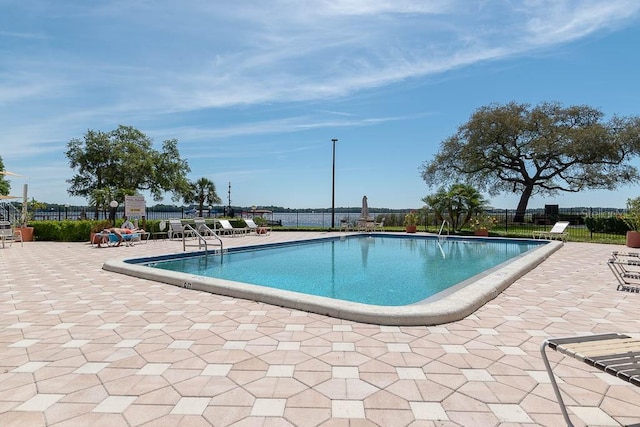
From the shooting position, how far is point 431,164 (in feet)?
88.7

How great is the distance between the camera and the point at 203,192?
102 feet

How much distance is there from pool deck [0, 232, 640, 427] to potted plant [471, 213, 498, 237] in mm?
11858

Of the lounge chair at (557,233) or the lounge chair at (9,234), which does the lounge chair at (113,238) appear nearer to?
the lounge chair at (9,234)

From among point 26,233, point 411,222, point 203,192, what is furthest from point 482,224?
point 203,192

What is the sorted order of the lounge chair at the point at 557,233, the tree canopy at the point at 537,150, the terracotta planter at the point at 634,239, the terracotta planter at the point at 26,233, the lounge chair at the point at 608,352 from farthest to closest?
the tree canopy at the point at 537,150 → the terracotta planter at the point at 26,233 → the lounge chair at the point at 557,233 → the terracotta planter at the point at 634,239 → the lounge chair at the point at 608,352

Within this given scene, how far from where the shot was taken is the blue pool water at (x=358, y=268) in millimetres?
6023

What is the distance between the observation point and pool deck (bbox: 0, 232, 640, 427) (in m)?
1.99

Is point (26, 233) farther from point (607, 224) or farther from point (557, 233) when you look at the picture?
point (607, 224)

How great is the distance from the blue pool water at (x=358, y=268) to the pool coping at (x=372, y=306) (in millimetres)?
1004

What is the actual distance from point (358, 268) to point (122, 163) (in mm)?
21590

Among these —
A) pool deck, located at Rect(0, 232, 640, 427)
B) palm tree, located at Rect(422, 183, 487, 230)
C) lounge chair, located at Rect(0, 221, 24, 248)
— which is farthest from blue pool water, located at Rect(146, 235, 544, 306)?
lounge chair, located at Rect(0, 221, 24, 248)

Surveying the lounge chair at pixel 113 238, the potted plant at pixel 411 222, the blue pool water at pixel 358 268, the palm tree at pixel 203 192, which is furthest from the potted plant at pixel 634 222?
the palm tree at pixel 203 192

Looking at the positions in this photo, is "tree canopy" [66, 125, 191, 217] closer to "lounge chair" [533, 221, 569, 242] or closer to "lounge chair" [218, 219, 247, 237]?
"lounge chair" [218, 219, 247, 237]

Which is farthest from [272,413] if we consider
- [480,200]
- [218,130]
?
[218,130]
